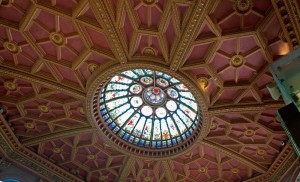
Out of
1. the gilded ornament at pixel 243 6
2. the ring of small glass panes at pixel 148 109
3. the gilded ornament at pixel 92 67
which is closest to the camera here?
the gilded ornament at pixel 243 6

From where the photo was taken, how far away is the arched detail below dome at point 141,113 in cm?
1393

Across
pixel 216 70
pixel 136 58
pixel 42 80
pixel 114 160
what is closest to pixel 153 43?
pixel 136 58

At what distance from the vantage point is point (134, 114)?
18.3 meters

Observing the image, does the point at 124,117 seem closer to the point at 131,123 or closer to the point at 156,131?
the point at 131,123

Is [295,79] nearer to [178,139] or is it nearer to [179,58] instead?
[179,58]

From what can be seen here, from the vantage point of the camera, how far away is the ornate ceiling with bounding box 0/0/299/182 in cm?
1166

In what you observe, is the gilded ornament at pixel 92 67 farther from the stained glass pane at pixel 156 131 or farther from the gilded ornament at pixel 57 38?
the stained glass pane at pixel 156 131


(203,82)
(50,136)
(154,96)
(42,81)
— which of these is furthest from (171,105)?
(42,81)

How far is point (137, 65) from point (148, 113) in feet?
17.6

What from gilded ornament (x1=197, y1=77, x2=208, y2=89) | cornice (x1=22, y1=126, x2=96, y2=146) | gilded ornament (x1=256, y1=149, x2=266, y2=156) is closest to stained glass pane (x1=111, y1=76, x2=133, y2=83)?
cornice (x1=22, y1=126, x2=96, y2=146)

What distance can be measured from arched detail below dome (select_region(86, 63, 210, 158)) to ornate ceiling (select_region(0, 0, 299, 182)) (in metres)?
0.20

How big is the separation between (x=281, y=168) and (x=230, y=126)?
3.53 m

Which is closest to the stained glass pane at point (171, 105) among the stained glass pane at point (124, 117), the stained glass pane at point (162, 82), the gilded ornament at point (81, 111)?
the stained glass pane at point (162, 82)

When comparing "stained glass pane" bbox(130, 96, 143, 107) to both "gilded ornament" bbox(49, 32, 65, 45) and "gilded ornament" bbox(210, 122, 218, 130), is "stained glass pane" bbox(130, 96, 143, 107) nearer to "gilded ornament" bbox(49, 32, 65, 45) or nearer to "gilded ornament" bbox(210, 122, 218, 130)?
"gilded ornament" bbox(210, 122, 218, 130)
